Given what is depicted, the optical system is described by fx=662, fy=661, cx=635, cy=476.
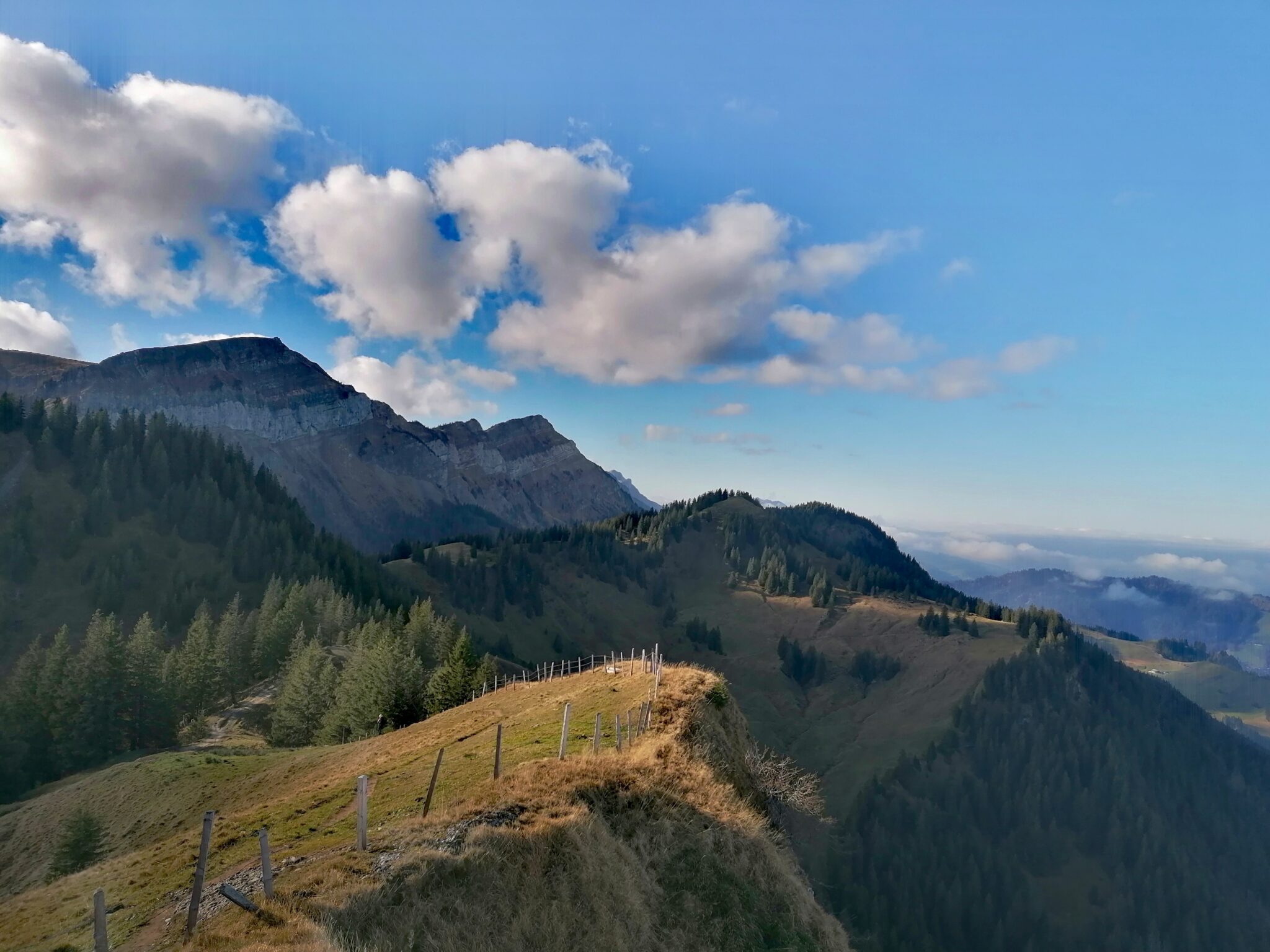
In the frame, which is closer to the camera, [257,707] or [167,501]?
[257,707]

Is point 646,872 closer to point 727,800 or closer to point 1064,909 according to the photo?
point 727,800

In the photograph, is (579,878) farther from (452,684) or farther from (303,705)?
(303,705)

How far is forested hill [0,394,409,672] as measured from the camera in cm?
14488

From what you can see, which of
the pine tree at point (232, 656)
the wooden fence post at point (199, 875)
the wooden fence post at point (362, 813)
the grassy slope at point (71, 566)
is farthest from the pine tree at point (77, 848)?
the grassy slope at point (71, 566)

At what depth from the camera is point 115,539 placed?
164 m

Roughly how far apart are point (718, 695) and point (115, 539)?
18263 cm

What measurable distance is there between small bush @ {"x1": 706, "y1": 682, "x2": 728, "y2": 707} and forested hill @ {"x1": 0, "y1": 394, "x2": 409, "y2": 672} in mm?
130564

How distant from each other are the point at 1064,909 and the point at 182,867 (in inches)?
8607

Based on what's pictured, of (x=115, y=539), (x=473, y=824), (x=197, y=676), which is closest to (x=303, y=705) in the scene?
(x=197, y=676)

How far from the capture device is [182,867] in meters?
24.9

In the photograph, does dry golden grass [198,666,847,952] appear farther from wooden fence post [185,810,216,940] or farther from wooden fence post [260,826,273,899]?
wooden fence post [185,810,216,940]

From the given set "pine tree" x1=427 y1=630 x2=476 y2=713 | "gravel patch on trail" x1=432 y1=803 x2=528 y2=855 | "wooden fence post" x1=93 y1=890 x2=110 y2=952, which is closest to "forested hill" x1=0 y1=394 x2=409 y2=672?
"pine tree" x1=427 y1=630 x2=476 y2=713

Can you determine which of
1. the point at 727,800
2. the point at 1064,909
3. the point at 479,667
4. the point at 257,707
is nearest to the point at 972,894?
the point at 1064,909

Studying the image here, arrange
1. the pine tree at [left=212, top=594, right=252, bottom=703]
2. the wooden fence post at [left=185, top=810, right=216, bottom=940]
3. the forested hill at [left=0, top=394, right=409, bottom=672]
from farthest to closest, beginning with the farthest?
the forested hill at [left=0, top=394, right=409, bottom=672], the pine tree at [left=212, top=594, right=252, bottom=703], the wooden fence post at [left=185, top=810, right=216, bottom=940]
